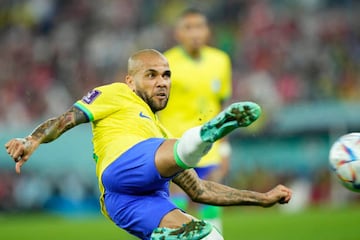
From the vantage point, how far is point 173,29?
66.1 ft

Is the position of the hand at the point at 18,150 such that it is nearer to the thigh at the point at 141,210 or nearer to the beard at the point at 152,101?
the thigh at the point at 141,210

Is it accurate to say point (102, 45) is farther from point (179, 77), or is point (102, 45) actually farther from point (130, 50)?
point (179, 77)

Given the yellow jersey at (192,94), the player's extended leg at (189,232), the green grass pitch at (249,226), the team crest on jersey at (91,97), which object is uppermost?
the team crest on jersey at (91,97)

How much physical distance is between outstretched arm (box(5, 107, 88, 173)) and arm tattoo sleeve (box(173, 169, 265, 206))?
94cm

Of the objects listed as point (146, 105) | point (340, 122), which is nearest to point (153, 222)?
point (146, 105)

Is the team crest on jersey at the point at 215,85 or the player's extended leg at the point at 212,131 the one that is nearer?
the player's extended leg at the point at 212,131

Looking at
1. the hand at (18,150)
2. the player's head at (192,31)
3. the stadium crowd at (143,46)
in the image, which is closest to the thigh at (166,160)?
the hand at (18,150)

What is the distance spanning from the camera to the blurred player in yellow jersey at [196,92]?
9602 mm

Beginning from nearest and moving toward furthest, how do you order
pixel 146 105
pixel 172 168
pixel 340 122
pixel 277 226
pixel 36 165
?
pixel 172 168, pixel 146 105, pixel 277 226, pixel 340 122, pixel 36 165

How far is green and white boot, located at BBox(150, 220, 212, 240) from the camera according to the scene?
6.02 metres

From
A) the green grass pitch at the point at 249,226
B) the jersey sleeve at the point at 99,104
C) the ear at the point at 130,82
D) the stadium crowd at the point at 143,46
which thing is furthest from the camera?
the stadium crowd at the point at 143,46

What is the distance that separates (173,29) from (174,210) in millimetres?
14258

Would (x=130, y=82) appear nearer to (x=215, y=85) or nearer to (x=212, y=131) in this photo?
(x=212, y=131)

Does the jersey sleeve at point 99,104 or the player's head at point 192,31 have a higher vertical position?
the player's head at point 192,31
